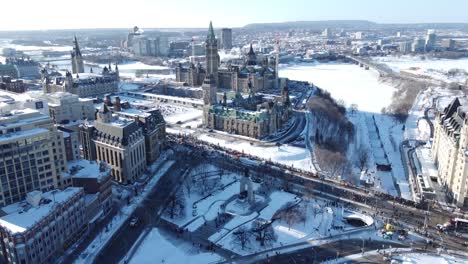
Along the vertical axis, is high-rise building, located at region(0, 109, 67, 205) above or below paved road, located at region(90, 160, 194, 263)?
above

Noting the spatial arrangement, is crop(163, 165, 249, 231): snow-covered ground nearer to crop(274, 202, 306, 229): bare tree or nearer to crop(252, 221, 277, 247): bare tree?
crop(252, 221, 277, 247): bare tree

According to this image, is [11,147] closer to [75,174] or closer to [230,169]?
[75,174]

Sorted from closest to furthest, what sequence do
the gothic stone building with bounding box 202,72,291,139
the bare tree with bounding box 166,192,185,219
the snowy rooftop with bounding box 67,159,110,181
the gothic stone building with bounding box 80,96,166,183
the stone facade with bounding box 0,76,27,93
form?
the bare tree with bounding box 166,192,185,219, the snowy rooftop with bounding box 67,159,110,181, the gothic stone building with bounding box 80,96,166,183, the gothic stone building with bounding box 202,72,291,139, the stone facade with bounding box 0,76,27,93

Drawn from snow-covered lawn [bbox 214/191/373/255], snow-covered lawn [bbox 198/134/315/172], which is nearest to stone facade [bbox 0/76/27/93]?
snow-covered lawn [bbox 198/134/315/172]

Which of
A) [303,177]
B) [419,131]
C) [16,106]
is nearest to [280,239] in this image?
[303,177]

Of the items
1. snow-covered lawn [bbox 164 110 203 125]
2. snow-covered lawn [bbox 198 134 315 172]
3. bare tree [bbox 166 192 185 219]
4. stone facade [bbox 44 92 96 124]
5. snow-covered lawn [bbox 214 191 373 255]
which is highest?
stone facade [bbox 44 92 96 124]

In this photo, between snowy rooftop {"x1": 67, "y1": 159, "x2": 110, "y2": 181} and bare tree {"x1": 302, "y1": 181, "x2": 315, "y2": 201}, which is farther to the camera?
bare tree {"x1": 302, "y1": 181, "x2": 315, "y2": 201}
